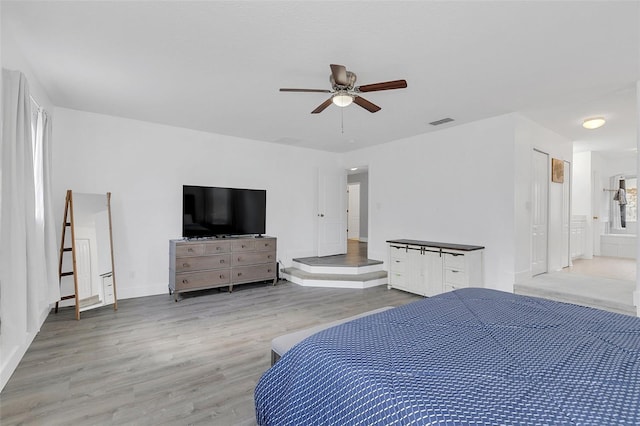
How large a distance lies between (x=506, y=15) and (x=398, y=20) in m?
0.74

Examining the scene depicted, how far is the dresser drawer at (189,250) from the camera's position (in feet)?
14.5

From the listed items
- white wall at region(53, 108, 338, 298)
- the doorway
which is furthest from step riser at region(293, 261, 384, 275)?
the doorway

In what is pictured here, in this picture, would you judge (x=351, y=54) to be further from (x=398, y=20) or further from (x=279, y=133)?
(x=279, y=133)

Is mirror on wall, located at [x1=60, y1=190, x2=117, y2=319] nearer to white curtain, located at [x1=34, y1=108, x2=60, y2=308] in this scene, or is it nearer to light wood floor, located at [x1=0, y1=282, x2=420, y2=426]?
light wood floor, located at [x1=0, y1=282, x2=420, y2=426]

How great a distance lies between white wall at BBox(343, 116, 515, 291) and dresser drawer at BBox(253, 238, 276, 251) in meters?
2.15

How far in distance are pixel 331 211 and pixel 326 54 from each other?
438cm

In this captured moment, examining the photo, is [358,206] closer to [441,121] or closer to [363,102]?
[441,121]

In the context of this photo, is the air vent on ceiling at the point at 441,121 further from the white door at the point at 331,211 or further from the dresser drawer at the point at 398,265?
the white door at the point at 331,211

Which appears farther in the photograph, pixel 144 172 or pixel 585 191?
pixel 585 191

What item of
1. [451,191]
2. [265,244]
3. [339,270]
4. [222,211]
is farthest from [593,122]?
[222,211]

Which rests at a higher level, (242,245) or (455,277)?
(242,245)

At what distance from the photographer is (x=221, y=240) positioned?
481cm

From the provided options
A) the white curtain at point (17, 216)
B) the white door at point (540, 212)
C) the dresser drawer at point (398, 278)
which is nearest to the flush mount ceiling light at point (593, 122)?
the white door at point (540, 212)

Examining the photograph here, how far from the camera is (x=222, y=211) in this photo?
198 inches
